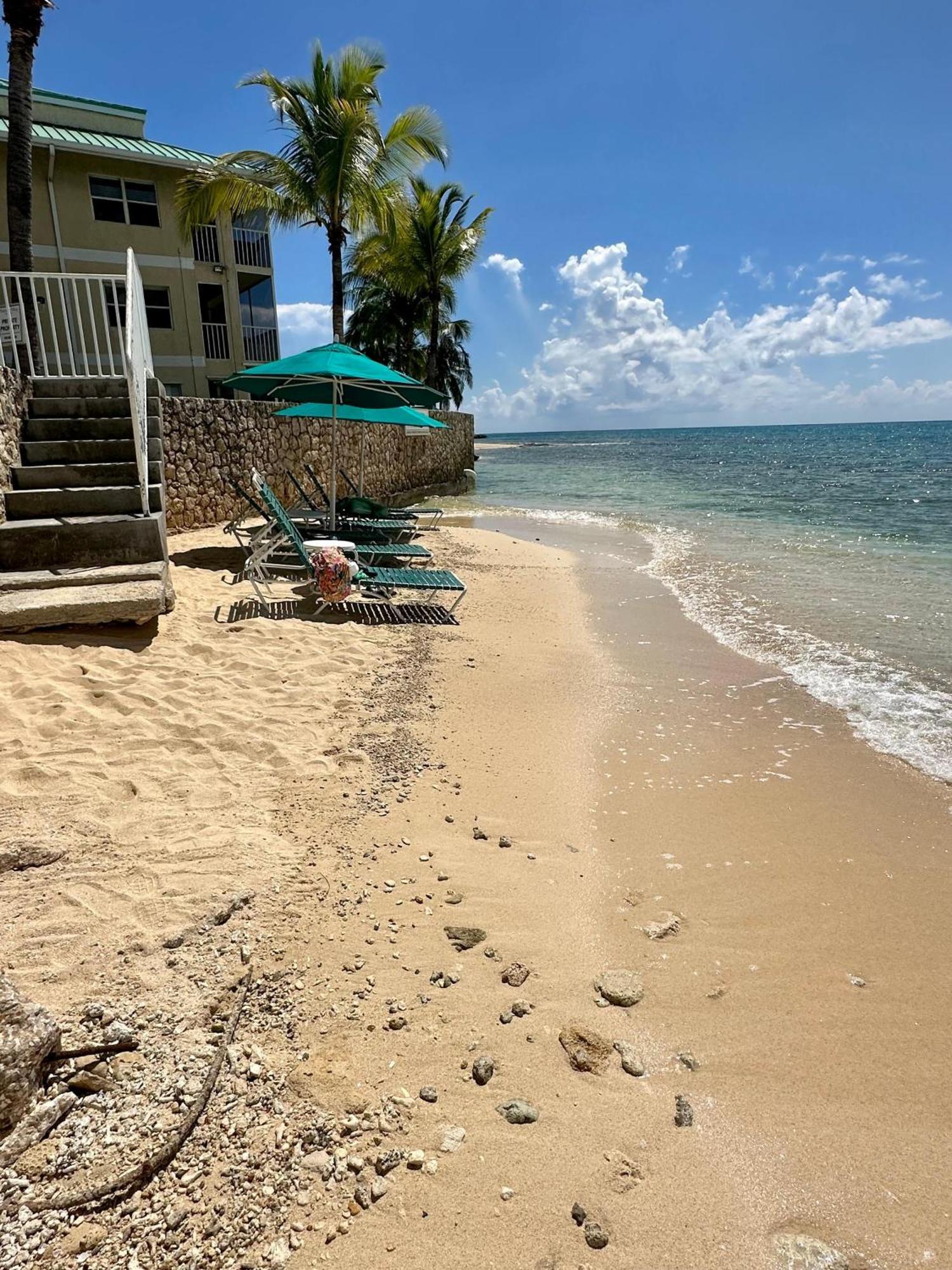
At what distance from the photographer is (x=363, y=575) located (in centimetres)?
728

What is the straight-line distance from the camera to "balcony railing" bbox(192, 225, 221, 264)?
67.1 ft

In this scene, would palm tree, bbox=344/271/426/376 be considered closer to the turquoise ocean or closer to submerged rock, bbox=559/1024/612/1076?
the turquoise ocean

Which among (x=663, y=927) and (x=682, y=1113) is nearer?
(x=682, y=1113)

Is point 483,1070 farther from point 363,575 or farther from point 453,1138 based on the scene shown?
point 363,575

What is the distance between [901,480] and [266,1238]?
38.1 metres

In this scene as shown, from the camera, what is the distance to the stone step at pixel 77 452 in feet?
21.7

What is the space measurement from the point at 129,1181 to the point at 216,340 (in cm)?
2336

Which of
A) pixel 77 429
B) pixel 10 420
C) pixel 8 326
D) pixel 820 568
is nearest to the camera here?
pixel 10 420

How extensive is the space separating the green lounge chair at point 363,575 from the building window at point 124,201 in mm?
16997

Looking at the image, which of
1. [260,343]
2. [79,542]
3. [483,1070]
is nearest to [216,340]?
[260,343]

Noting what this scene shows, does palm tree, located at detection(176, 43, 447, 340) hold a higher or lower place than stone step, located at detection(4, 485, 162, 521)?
higher

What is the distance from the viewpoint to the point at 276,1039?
2102 mm

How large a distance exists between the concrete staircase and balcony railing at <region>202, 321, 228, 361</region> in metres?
15.3

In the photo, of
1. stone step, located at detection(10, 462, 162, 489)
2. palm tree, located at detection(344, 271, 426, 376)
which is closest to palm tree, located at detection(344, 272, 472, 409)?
palm tree, located at detection(344, 271, 426, 376)
